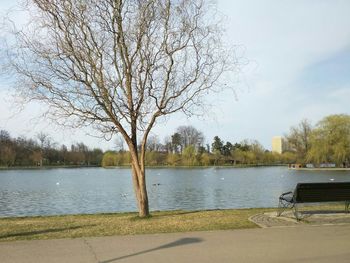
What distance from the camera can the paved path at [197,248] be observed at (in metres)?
6.89

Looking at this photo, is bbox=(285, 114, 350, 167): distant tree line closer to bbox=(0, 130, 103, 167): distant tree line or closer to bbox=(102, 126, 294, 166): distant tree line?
bbox=(102, 126, 294, 166): distant tree line

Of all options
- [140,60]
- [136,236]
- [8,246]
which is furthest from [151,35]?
[8,246]

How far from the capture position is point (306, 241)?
26.5 ft

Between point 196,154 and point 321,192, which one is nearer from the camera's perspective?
point 321,192

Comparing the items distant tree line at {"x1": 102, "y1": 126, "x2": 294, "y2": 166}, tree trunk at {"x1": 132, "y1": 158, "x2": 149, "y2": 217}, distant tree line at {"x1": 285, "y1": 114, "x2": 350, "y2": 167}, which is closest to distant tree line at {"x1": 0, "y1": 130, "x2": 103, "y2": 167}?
distant tree line at {"x1": 102, "y1": 126, "x2": 294, "y2": 166}

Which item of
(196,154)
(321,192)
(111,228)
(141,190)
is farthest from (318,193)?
(196,154)

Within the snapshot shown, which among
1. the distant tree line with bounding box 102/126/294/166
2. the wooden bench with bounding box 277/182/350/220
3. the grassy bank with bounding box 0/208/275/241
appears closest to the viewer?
the grassy bank with bounding box 0/208/275/241

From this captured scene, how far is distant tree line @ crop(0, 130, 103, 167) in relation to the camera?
436 ft

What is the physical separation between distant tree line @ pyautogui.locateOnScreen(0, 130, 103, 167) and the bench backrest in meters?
117

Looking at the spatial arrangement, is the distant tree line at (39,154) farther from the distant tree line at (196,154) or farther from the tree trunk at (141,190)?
the tree trunk at (141,190)

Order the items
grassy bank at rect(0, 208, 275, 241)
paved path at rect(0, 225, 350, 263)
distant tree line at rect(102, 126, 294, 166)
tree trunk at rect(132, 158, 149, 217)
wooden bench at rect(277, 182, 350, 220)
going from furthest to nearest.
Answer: distant tree line at rect(102, 126, 294, 166) → tree trunk at rect(132, 158, 149, 217) → wooden bench at rect(277, 182, 350, 220) → grassy bank at rect(0, 208, 275, 241) → paved path at rect(0, 225, 350, 263)

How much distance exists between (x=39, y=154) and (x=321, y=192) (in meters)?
134

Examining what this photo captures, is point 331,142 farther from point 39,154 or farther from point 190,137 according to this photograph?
point 39,154

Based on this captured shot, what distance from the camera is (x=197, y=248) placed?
7.60m
